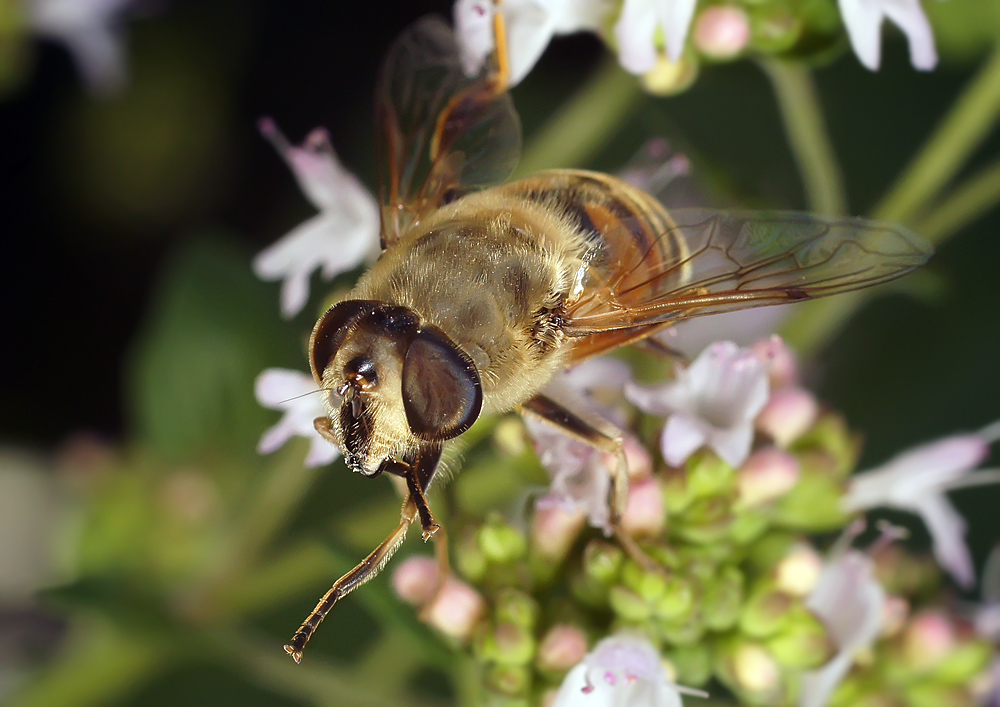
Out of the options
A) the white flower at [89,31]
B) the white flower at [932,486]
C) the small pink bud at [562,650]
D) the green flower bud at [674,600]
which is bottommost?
the small pink bud at [562,650]

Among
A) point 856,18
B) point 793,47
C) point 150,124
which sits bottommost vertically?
point 856,18

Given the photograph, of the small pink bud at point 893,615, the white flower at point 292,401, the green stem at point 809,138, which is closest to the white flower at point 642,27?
the green stem at point 809,138

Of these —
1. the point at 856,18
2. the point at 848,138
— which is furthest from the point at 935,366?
the point at 856,18

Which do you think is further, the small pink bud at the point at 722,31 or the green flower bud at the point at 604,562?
the small pink bud at the point at 722,31

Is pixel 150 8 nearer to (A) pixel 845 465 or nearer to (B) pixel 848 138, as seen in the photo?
(B) pixel 848 138

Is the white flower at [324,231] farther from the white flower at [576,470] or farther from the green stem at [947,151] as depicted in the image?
the green stem at [947,151]

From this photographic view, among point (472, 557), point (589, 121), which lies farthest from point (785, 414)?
point (589, 121)
